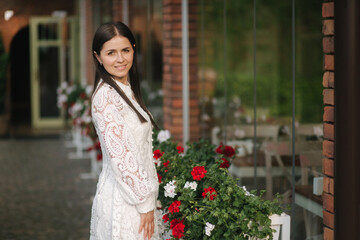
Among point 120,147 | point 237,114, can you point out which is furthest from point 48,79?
point 120,147

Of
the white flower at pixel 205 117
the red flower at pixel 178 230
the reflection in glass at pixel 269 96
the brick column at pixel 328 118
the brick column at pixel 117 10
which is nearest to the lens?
the red flower at pixel 178 230

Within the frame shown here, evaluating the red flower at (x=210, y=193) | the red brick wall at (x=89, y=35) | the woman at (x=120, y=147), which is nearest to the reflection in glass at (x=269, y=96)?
the red flower at (x=210, y=193)

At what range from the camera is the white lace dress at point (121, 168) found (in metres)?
2.79

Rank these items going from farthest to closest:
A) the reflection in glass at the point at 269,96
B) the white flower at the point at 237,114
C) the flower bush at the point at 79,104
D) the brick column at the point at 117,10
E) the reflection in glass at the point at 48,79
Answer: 1. the reflection in glass at the point at 48,79
2. the brick column at the point at 117,10
3. the flower bush at the point at 79,104
4. the white flower at the point at 237,114
5. the reflection in glass at the point at 269,96

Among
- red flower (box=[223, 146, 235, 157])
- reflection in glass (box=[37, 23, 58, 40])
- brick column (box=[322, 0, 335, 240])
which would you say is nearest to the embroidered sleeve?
brick column (box=[322, 0, 335, 240])

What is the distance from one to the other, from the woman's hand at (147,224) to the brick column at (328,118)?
3.48 ft

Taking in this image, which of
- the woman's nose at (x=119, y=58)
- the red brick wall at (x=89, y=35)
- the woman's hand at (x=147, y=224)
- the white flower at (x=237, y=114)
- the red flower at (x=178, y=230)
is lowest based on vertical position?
the red flower at (x=178, y=230)

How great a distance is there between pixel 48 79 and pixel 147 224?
14631 millimetres

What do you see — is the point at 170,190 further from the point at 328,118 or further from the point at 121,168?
the point at 328,118

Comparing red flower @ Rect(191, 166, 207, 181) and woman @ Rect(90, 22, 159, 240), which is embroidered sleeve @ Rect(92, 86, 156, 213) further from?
red flower @ Rect(191, 166, 207, 181)

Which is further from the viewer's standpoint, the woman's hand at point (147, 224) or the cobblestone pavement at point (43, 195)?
the cobblestone pavement at point (43, 195)

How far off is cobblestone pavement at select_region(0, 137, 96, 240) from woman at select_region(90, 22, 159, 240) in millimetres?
3104

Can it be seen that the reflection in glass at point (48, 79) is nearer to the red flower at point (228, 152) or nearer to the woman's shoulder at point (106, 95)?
the red flower at point (228, 152)
